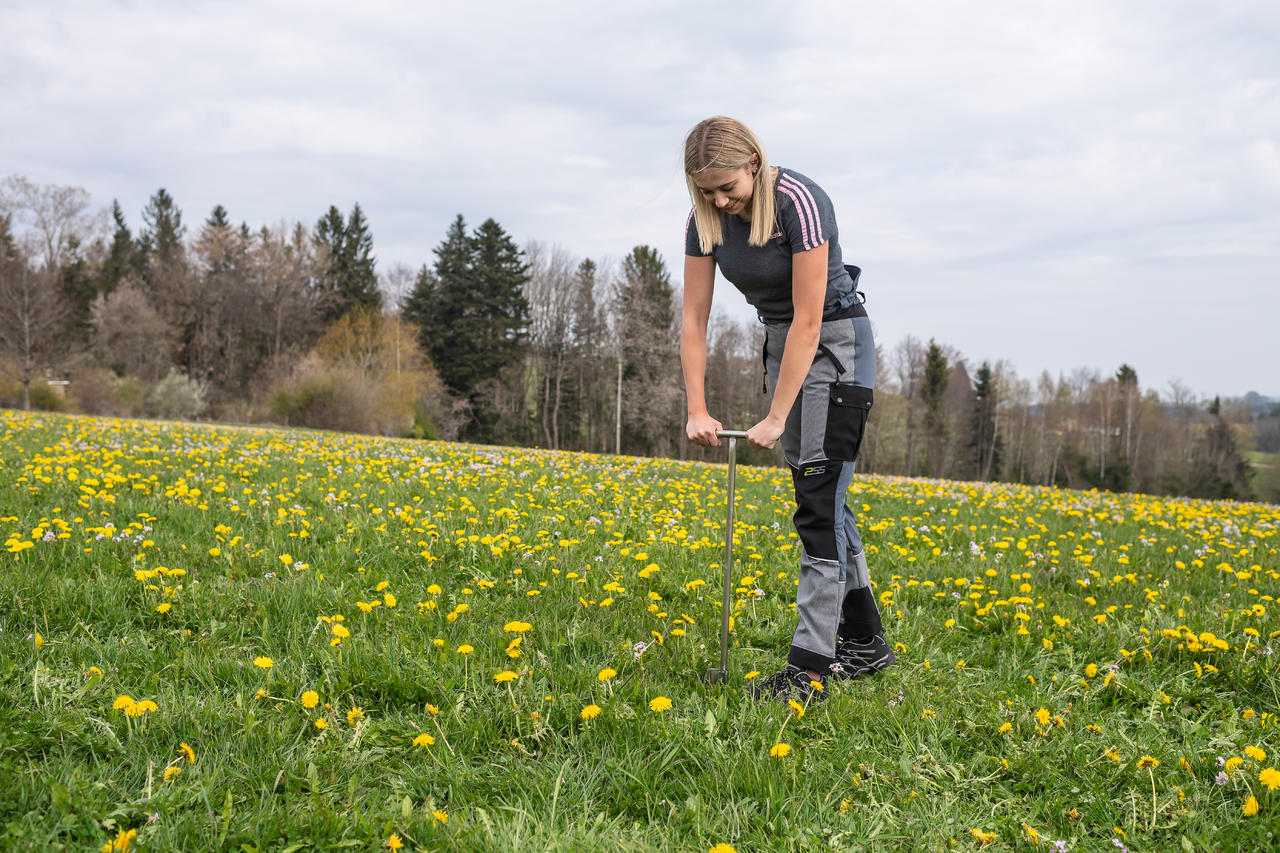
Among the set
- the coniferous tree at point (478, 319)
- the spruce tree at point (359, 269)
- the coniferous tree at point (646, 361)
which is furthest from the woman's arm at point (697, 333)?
the spruce tree at point (359, 269)

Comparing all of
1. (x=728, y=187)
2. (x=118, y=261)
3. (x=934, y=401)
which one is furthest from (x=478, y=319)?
(x=728, y=187)

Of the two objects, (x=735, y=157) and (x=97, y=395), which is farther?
(x=97, y=395)

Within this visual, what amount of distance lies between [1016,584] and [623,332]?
37378 mm

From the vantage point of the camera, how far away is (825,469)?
301cm

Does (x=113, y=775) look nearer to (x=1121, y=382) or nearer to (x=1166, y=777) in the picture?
(x=1166, y=777)

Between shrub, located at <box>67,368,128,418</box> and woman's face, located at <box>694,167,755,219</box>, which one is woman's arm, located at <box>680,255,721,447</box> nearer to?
woman's face, located at <box>694,167,755,219</box>

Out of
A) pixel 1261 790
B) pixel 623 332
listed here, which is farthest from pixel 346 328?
pixel 1261 790

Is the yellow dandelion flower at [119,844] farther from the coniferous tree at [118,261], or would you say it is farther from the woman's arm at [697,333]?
the coniferous tree at [118,261]

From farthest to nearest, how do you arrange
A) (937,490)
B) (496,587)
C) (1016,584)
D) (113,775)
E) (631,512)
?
(937,490)
(631,512)
(1016,584)
(496,587)
(113,775)

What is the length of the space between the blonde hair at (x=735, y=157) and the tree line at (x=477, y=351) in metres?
30.8

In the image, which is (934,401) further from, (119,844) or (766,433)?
(119,844)

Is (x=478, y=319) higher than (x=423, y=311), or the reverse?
(x=423, y=311)

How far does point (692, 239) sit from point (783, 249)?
0.45 m

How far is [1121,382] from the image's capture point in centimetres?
5906
